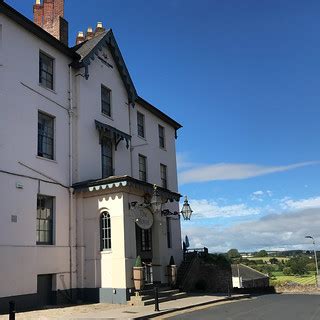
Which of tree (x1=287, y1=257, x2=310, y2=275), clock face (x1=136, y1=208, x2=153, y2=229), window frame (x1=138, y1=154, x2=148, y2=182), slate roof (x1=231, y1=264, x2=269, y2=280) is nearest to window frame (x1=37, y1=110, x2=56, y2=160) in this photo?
clock face (x1=136, y1=208, x2=153, y2=229)

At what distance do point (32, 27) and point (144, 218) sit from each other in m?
9.46

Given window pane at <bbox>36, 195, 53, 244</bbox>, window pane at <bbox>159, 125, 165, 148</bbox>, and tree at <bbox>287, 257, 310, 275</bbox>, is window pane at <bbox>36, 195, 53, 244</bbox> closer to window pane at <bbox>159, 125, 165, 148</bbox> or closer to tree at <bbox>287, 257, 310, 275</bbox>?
window pane at <bbox>159, 125, 165, 148</bbox>

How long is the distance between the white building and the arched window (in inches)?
1.7

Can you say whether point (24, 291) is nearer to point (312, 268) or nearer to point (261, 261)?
point (312, 268)

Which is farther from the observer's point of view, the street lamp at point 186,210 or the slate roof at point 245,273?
the slate roof at point 245,273

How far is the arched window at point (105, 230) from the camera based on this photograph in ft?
62.6

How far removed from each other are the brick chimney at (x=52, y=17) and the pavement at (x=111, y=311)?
13.4 meters

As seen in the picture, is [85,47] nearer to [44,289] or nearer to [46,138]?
[46,138]

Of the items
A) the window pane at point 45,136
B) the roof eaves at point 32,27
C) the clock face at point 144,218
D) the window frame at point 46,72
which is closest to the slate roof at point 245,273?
the clock face at point 144,218

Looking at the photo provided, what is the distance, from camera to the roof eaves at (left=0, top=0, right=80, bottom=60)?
17.0 m

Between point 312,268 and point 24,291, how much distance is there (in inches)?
3581

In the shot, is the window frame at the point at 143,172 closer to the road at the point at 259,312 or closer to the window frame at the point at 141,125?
the window frame at the point at 141,125

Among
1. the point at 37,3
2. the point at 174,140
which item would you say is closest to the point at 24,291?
the point at 37,3

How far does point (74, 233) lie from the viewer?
19359mm
